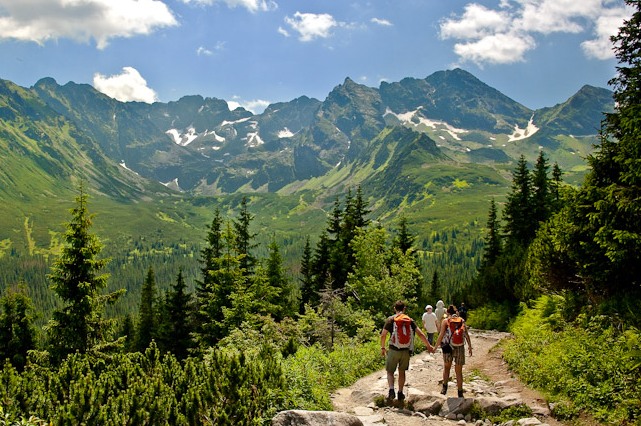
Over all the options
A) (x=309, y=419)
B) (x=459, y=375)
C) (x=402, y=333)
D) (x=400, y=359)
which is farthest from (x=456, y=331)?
(x=309, y=419)

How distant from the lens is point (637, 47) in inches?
676

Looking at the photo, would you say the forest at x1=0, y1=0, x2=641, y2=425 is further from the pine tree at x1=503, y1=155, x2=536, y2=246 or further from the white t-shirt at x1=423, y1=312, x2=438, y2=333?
the pine tree at x1=503, y1=155, x2=536, y2=246

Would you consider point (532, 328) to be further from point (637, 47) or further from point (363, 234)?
point (363, 234)

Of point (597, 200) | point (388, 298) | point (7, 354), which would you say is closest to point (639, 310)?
point (597, 200)

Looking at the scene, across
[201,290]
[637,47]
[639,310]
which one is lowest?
[201,290]

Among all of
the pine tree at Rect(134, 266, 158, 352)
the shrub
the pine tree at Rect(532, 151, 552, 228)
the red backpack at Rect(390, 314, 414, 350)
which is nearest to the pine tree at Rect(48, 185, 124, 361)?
the red backpack at Rect(390, 314, 414, 350)

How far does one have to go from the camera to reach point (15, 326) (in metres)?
35.3

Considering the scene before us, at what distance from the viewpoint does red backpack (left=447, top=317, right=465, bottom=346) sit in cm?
1331

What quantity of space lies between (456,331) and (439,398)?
82.8 inches

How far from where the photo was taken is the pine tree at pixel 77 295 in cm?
2339

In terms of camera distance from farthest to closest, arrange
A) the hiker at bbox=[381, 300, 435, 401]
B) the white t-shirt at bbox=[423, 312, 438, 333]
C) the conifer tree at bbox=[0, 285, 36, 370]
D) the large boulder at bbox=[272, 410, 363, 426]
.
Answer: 1. the conifer tree at bbox=[0, 285, 36, 370]
2. the white t-shirt at bbox=[423, 312, 438, 333]
3. the hiker at bbox=[381, 300, 435, 401]
4. the large boulder at bbox=[272, 410, 363, 426]

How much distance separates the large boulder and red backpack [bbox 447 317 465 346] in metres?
5.08

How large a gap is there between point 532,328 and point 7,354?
38799 millimetres

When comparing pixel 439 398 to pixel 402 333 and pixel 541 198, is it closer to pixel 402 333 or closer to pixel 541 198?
pixel 402 333
